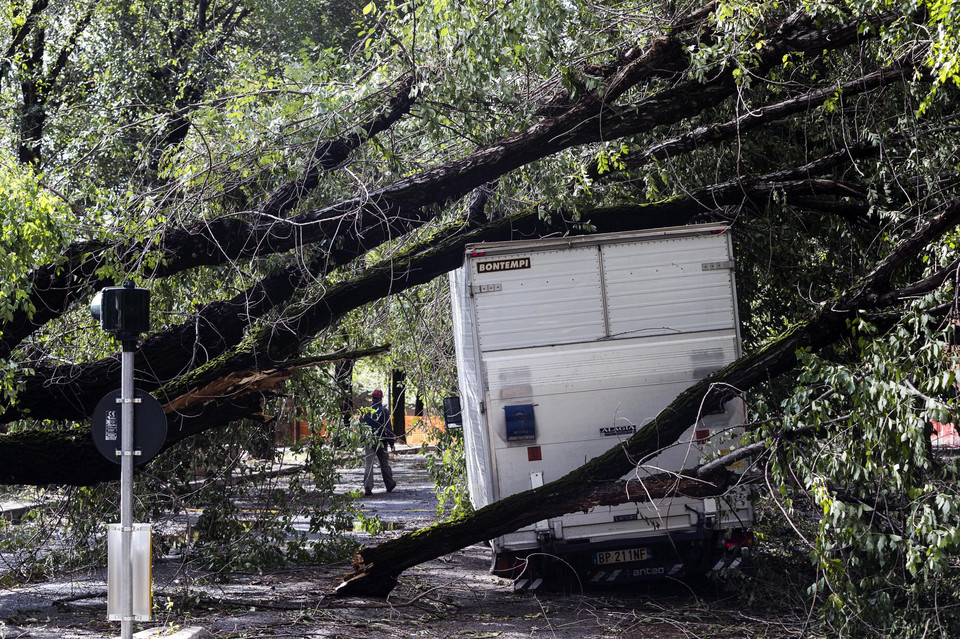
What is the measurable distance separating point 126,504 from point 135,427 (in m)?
0.51

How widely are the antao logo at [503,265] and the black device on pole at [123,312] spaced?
10.2 ft

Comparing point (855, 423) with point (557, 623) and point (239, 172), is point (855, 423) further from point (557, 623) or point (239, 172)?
point (239, 172)

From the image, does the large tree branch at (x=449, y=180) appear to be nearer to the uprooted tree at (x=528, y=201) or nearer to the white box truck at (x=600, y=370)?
the uprooted tree at (x=528, y=201)

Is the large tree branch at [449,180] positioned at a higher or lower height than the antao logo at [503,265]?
higher

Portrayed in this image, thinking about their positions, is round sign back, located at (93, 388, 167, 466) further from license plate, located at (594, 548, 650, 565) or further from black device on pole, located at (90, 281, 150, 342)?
license plate, located at (594, 548, 650, 565)

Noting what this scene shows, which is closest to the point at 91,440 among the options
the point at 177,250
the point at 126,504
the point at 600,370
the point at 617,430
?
the point at 177,250

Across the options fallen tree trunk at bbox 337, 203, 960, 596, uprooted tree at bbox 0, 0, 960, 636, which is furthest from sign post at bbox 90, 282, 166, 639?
fallen tree trunk at bbox 337, 203, 960, 596

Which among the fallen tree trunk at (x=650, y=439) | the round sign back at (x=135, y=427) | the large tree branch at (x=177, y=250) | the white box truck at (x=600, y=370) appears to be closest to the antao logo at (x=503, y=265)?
the white box truck at (x=600, y=370)

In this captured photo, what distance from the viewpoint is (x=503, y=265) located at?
8.54 m

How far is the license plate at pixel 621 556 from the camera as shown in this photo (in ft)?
27.7

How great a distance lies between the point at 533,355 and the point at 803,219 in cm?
340

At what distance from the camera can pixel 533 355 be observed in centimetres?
840

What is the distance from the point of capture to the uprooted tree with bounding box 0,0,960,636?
267 inches

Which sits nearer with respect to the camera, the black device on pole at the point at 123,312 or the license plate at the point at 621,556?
the black device on pole at the point at 123,312
